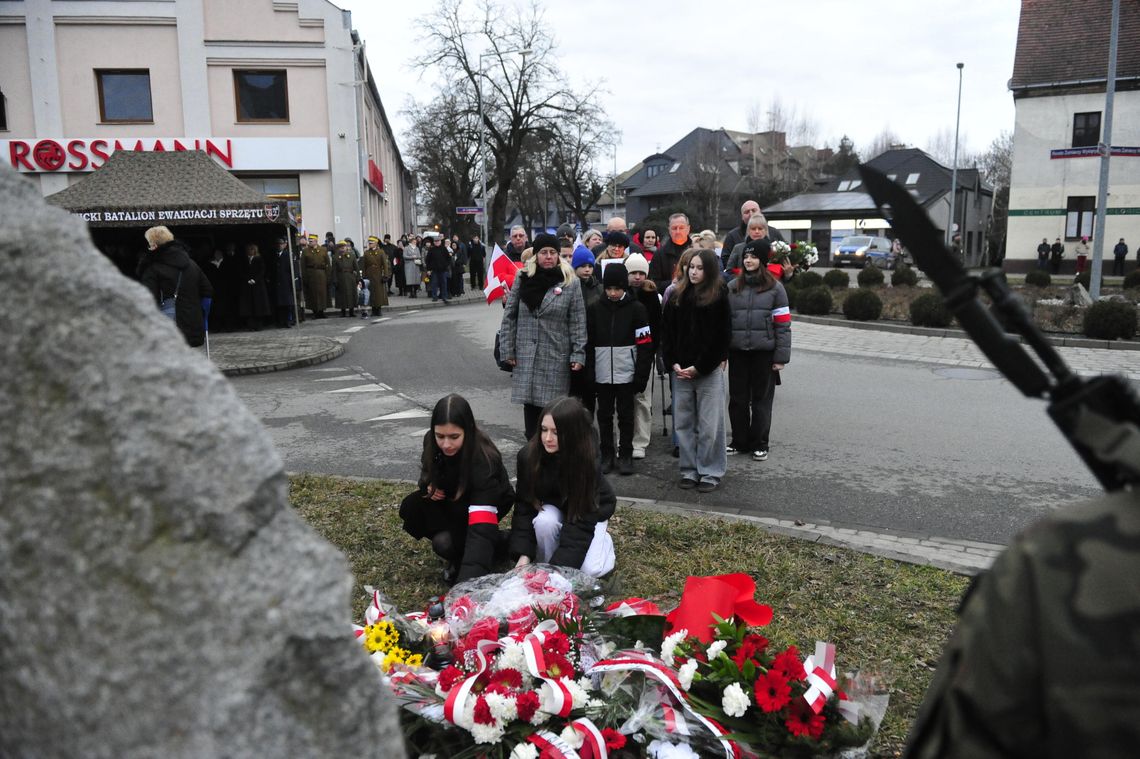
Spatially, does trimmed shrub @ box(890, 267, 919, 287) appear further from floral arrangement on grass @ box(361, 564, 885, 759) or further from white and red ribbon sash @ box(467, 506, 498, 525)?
floral arrangement on grass @ box(361, 564, 885, 759)

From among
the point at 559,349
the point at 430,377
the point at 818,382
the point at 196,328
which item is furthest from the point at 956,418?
the point at 196,328

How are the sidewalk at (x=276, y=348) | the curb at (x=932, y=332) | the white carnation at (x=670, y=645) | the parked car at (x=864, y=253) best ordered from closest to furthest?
the white carnation at (x=670, y=645)
the sidewalk at (x=276, y=348)
the curb at (x=932, y=332)
the parked car at (x=864, y=253)

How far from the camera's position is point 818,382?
11781mm

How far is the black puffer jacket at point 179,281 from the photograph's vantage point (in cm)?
1068

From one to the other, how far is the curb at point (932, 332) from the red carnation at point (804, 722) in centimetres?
1128

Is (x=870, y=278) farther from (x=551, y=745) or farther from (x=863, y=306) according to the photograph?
(x=551, y=745)

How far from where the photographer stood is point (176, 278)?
10766 millimetres

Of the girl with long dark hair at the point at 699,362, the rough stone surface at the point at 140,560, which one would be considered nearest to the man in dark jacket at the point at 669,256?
the girl with long dark hair at the point at 699,362

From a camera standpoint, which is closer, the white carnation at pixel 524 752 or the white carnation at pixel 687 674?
the white carnation at pixel 524 752

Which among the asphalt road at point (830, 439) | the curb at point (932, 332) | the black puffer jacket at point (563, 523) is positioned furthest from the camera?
the curb at point (932, 332)

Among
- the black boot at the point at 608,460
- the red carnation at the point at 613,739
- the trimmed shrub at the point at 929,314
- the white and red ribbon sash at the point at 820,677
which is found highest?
the trimmed shrub at the point at 929,314

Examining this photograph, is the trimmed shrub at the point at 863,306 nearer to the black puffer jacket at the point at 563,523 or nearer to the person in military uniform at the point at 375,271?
the person in military uniform at the point at 375,271

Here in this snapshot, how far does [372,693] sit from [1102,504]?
1034 millimetres

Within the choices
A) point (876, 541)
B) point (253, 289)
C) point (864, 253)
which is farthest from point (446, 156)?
point (876, 541)
